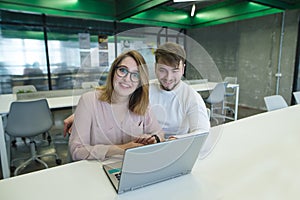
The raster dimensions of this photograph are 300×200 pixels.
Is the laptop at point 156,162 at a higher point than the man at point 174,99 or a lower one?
lower

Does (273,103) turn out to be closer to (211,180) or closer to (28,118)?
(211,180)

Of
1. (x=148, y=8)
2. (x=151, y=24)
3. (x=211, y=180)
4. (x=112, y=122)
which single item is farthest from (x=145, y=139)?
(x=148, y=8)

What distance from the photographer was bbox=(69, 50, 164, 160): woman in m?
0.81

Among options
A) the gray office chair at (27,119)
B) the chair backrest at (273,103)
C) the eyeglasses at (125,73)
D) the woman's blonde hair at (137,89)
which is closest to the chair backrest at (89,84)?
the woman's blonde hair at (137,89)

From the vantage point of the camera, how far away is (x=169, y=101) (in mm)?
819

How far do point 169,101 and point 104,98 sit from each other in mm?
288

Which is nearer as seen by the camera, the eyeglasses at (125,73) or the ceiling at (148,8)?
the eyeglasses at (125,73)

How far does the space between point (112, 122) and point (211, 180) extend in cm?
47

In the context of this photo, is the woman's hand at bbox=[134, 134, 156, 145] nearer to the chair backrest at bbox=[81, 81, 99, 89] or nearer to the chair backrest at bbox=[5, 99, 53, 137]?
the chair backrest at bbox=[81, 81, 99, 89]

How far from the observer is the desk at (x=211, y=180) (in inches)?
25.7

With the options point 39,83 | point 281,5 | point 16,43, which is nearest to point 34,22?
point 16,43

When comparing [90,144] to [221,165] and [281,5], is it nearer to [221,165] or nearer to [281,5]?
[221,165]

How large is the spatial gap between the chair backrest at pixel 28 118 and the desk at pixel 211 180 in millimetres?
1417

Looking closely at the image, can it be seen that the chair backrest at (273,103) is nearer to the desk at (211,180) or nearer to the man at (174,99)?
the desk at (211,180)
